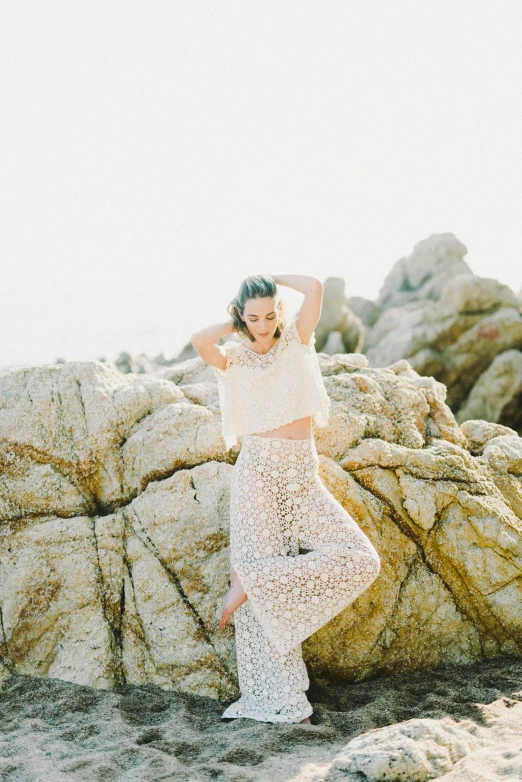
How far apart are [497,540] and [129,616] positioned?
303 centimetres

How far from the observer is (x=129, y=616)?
211 inches

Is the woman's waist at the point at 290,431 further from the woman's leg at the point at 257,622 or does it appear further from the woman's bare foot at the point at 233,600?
the woman's bare foot at the point at 233,600

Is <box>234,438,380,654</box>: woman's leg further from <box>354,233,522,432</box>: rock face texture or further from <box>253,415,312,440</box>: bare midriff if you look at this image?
<box>354,233,522,432</box>: rock face texture

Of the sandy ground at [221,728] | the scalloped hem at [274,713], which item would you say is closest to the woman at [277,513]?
the scalloped hem at [274,713]

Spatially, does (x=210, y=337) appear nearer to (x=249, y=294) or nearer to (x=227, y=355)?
(x=227, y=355)

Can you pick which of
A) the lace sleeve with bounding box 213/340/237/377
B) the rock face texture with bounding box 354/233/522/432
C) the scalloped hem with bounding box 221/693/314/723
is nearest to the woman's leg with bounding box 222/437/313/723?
the scalloped hem with bounding box 221/693/314/723

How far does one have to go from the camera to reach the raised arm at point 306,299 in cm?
499

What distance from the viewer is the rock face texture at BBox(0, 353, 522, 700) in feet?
17.3

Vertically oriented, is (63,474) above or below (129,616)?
above

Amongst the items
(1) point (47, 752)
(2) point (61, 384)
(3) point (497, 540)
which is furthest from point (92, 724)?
(3) point (497, 540)

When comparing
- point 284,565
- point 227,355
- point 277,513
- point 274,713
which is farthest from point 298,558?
point 227,355

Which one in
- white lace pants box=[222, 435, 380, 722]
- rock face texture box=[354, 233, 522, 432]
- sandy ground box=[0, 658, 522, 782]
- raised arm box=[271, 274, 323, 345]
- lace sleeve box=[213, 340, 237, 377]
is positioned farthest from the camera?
rock face texture box=[354, 233, 522, 432]

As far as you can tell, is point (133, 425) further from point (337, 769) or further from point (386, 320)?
point (386, 320)

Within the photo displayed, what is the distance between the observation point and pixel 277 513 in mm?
5059
